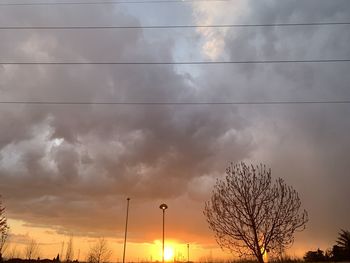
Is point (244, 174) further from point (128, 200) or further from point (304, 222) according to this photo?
point (128, 200)

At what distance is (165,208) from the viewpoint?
41656 mm

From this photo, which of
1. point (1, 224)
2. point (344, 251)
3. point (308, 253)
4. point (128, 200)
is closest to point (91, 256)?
point (128, 200)

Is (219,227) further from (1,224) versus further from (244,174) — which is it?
(1,224)

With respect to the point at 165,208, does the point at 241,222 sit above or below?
below

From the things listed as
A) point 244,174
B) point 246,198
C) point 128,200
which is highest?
point 128,200

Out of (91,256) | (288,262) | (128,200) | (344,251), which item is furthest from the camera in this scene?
(91,256)

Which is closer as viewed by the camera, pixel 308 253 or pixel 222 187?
pixel 222 187

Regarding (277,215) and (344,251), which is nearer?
(277,215)

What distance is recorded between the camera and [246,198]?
31.2 m

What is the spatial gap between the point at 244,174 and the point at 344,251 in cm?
4668

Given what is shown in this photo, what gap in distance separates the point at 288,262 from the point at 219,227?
33.3 metres

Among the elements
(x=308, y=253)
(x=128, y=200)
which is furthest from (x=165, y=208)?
(x=308, y=253)

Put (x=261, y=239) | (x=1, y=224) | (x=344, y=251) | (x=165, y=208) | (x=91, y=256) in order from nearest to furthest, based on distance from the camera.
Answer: (x=261, y=239) → (x=165, y=208) → (x=1, y=224) → (x=344, y=251) → (x=91, y=256)

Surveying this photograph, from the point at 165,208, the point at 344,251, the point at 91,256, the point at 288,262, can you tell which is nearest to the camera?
the point at 165,208
